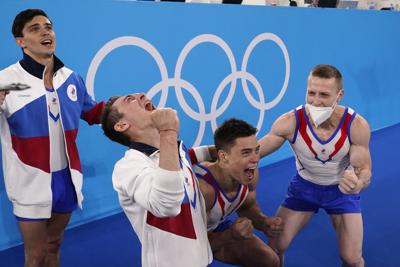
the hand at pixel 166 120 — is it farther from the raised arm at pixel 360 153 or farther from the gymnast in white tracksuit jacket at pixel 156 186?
the raised arm at pixel 360 153

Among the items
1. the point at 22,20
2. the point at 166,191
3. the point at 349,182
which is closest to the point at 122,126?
the point at 166,191

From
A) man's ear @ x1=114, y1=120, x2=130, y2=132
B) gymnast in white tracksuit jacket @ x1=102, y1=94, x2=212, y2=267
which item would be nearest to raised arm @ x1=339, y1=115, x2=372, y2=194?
gymnast in white tracksuit jacket @ x1=102, y1=94, x2=212, y2=267

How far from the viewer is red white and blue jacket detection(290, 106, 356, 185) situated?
99.5 inches

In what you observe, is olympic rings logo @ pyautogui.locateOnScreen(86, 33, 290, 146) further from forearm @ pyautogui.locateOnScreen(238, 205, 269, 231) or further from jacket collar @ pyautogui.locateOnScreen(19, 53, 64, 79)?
forearm @ pyautogui.locateOnScreen(238, 205, 269, 231)

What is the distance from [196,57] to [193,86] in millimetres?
274

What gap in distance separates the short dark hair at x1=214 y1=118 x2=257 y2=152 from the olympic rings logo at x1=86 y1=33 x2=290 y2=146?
1.56m

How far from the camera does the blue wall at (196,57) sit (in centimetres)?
326

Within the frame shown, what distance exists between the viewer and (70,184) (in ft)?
7.66

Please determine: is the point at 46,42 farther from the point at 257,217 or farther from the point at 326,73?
the point at 326,73

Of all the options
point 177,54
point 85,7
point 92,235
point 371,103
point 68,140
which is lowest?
point 92,235

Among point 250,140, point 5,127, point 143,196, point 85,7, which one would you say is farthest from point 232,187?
point 85,7

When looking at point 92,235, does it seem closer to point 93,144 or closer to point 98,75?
point 93,144

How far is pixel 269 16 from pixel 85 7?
2241 mm

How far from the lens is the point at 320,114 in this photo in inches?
99.3
